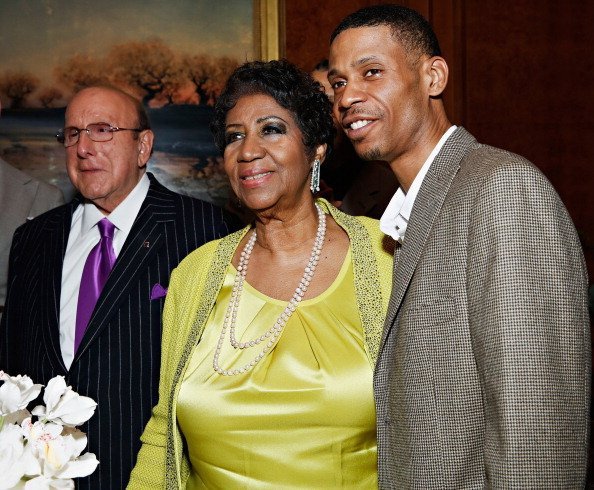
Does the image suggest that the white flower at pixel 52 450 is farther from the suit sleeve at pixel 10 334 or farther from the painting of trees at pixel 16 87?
the painting of trees at pixel 16 87

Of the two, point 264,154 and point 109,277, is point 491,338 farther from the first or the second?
point 109,277

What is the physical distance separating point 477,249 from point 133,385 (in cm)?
142

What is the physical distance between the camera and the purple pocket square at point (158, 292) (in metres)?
2.50

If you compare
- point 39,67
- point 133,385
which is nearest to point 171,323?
point 133,385

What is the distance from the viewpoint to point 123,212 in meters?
2.76

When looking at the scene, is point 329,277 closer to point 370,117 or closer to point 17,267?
point 370,117

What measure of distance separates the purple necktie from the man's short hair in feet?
4.09

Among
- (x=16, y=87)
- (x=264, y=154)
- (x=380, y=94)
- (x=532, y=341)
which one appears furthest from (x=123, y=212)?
(x=16, y=87)

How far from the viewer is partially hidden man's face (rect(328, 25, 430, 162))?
72.9 inches

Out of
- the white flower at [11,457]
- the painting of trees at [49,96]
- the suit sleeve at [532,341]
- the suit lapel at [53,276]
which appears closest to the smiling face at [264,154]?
the suit lapel at [53,276]

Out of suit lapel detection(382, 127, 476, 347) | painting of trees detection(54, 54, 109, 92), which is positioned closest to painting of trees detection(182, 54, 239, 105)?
painting of trees detection(54, 54, 109, 92)

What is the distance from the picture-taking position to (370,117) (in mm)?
1855

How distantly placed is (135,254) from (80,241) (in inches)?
13.0

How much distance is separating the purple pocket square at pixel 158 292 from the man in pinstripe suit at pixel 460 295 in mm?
897
